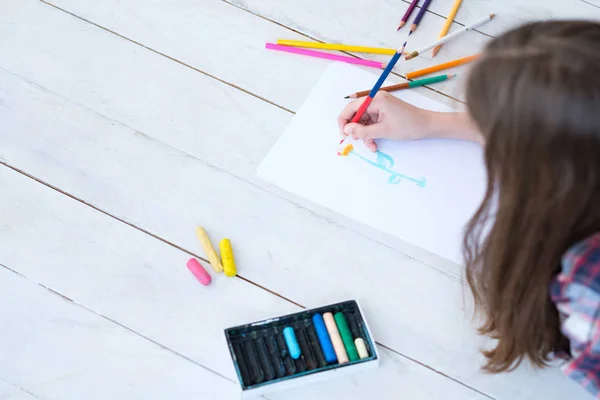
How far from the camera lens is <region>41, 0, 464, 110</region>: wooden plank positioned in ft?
2.88

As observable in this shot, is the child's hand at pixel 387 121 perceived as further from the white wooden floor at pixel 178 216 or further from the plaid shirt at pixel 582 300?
the plaid shirt at pixel 582 300

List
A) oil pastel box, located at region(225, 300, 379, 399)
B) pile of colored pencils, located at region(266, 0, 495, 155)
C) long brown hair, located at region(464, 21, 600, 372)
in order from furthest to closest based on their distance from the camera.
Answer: pile of colored pencils, located at region(266, 0, 495, 155) → oil pastel box, located at region(225, 300, 379, 399) → long brown hair, located at region(464, 21, 600, 372)

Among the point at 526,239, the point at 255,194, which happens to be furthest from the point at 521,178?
the point at 255,194

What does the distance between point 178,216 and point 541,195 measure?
41cm

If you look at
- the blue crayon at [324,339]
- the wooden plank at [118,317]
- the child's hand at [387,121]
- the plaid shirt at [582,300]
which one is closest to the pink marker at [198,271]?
the wooden plank at [118,317]

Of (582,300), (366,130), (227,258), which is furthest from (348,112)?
(582,300)

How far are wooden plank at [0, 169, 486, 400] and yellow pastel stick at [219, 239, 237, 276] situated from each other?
0.04 ft

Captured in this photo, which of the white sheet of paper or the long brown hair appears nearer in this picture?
the long brown hair

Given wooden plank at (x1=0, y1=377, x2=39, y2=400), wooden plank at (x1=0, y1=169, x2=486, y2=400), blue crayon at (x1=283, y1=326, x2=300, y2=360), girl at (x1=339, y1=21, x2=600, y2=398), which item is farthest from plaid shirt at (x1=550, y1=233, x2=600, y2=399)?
wooden plank at (x1=0, y1=377, x2=39, y2=400)

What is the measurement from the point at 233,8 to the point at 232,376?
0.52 meters

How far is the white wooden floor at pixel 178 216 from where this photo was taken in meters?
0.70

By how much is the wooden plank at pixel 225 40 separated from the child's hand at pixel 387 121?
7cm

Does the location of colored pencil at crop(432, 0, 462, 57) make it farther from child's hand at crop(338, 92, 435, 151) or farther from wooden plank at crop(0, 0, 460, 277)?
wooden plank at crop(0, 0, 460, 277)

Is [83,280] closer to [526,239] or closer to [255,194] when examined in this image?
[255,194]
